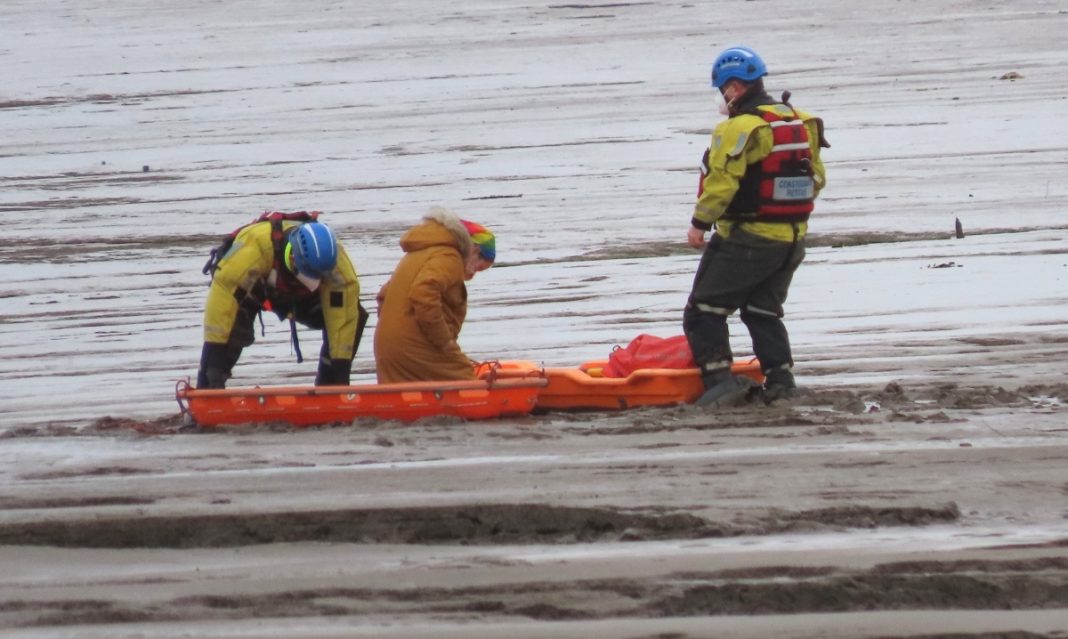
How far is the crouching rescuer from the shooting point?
7059 mm

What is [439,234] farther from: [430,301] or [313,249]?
[313,249]

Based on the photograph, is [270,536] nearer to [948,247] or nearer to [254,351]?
[254,351]

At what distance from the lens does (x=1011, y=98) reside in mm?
16141

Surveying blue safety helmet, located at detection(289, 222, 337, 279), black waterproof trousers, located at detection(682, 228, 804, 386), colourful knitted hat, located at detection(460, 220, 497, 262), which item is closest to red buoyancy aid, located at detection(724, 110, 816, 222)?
black waterproof trousers, located at detection(682, 228, 804, 386)

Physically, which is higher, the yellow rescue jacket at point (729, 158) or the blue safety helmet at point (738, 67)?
the blue safety helmet at point (738, 67)

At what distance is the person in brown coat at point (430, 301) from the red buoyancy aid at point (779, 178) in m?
1.19

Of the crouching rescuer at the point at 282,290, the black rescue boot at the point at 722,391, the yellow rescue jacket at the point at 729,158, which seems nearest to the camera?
the yellow rescue jacket at the point at 729,158

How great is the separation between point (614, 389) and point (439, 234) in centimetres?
103

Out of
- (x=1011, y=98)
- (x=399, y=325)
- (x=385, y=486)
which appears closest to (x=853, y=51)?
(x=1011, y=98)

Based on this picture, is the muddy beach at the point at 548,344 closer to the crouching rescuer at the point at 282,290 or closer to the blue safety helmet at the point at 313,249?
the crouching rescuer at the point at 282,290

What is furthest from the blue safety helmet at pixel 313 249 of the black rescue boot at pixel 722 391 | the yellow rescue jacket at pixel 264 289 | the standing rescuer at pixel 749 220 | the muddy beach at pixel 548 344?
the black rescue boot at pixel 722 391

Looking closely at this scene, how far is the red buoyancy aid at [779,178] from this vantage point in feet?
22.4

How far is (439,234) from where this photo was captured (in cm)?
710

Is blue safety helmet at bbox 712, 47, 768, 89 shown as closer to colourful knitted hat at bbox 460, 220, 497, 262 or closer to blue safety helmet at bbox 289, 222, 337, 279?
colourful knitted hat at bbox 460, 220, 497, 262
